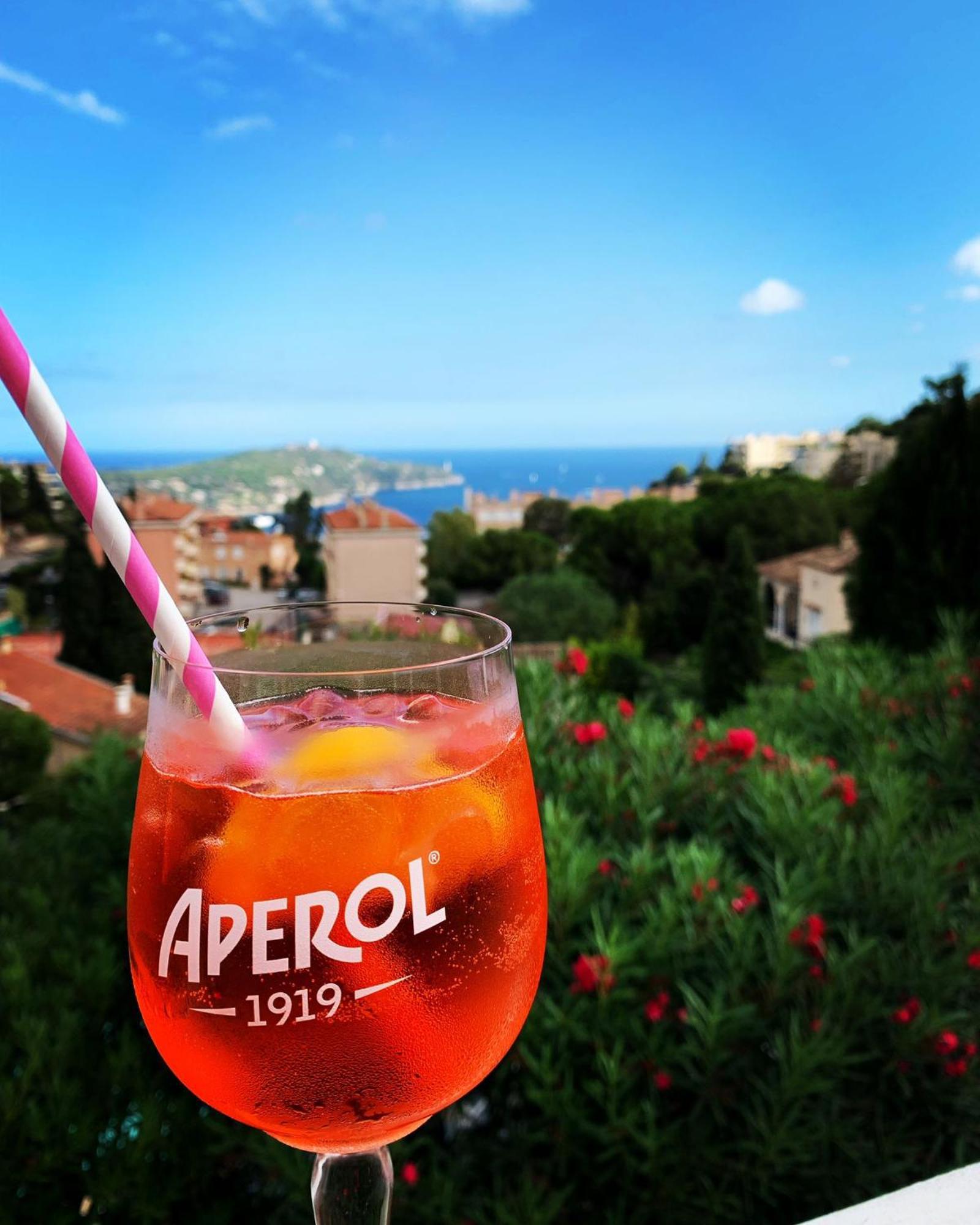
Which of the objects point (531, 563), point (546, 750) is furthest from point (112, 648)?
point (546, 750)

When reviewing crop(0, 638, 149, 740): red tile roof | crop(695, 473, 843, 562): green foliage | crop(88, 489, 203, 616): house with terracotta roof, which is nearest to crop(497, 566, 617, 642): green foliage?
crop(695, 473, 843, 562): green foliage

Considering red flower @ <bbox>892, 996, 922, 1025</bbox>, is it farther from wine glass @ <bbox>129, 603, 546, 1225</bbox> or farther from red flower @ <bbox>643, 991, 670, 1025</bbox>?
wine glass @ <bbox>129, 603, 546, 1225</bbox>

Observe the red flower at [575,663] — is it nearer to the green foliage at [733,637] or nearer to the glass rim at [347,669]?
the glass rim at [347,669]

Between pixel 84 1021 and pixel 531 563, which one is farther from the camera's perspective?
pixel 531 563

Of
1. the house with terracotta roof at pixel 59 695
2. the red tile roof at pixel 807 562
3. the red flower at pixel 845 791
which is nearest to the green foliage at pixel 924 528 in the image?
the red flower at pixel 845 791

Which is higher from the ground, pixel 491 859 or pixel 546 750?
pixel 491 859

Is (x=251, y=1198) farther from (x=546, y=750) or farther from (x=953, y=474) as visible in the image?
(x=953, y=474)

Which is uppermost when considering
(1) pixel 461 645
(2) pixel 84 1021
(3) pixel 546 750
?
(1) pixel 461 645
